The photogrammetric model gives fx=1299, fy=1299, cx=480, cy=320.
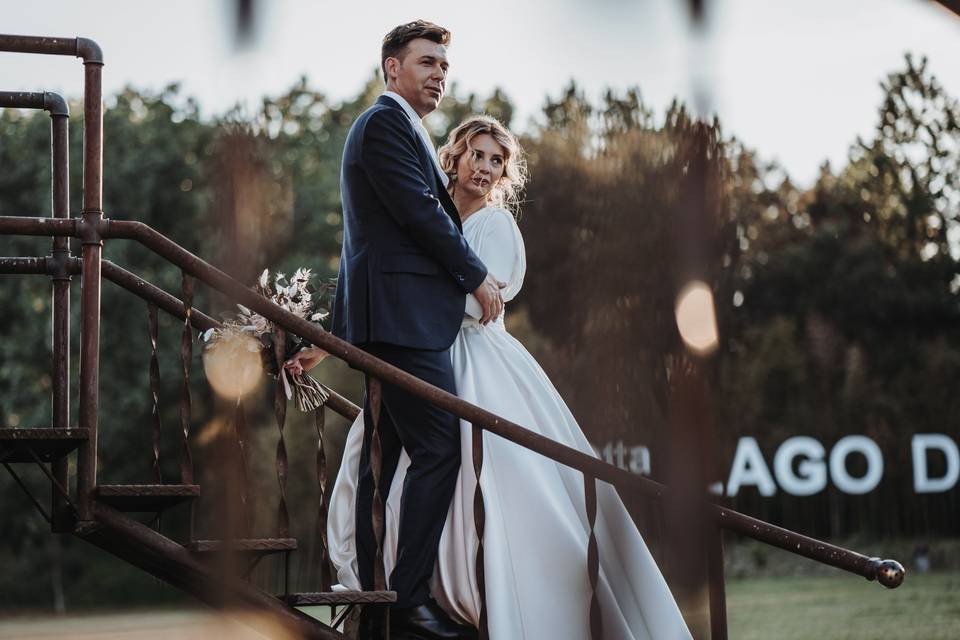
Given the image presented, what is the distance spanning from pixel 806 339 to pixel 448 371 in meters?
23.1

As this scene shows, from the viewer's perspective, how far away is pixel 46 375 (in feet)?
82.0

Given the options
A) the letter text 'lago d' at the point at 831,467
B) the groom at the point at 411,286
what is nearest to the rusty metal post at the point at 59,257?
the groom at the point at 411,286

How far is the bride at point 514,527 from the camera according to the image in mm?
3121

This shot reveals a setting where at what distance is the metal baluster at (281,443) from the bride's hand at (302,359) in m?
0.04

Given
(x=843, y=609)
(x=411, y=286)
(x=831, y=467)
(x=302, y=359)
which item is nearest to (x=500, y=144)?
(x=411, y=286)

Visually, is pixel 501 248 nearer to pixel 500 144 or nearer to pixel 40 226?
pixel 500 144

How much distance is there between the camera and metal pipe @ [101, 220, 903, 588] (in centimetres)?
273

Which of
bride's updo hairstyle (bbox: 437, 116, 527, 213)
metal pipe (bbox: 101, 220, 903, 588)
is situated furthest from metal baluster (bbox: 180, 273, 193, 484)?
bride's updo hairstyle (bbox: 437, 116, 527, 213)

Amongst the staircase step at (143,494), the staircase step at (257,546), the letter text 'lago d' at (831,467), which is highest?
the staircase step at (143,494)

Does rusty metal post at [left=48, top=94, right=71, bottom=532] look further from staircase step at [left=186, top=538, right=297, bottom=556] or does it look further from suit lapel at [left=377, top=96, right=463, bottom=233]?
suit lapel at [left=377, top=96, right=463, bottom=233]

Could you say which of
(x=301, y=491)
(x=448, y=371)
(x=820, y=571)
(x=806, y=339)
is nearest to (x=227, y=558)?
(x=448, y=371)

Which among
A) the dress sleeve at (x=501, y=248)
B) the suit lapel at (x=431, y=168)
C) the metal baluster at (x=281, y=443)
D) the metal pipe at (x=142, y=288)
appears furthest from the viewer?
the metal pipe at (x=142, y=288)

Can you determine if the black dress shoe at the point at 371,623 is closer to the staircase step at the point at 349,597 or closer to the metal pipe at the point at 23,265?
the staircase step at the point at 349,597

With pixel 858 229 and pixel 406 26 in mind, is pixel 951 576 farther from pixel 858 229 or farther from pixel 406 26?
pixel 406 26
